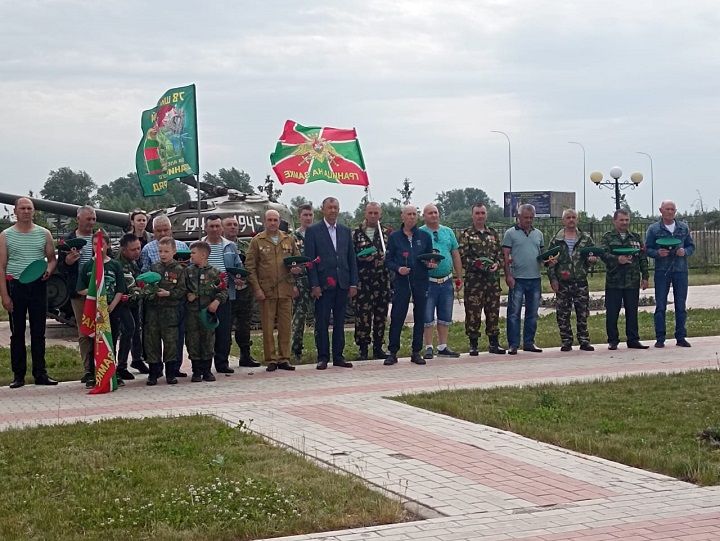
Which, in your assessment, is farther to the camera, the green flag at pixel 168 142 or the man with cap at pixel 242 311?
the green flag at pixel 168 142

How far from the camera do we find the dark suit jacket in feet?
43.1

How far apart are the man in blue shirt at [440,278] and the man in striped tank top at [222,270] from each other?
2337 millimetres

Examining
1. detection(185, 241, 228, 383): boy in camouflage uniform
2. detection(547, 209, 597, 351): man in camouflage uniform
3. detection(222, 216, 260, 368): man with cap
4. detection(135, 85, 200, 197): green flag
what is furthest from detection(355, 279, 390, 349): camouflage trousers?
detection(135, 85, 200, 197): green flag

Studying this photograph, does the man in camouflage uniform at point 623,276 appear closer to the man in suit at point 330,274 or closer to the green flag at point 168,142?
the man in suit at point 330,274

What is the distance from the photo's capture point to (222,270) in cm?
1266

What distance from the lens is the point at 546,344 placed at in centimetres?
1538

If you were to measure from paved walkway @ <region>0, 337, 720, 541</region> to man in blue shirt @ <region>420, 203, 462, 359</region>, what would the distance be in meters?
0.46

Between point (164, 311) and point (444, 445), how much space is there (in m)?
4.52

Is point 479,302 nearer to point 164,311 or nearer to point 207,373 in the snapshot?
point 207,373

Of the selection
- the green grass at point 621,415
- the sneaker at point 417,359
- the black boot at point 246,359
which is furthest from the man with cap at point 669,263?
the black boot at point 246,359

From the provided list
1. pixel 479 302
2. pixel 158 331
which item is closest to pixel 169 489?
pixel 158 331

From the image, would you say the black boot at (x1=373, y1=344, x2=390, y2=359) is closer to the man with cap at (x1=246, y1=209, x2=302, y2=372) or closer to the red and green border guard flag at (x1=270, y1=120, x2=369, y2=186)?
the man with cap at (x1=246, y1=209, x2=302, y2=372)

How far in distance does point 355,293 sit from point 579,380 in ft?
9.96

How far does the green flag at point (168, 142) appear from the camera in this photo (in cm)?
1542
